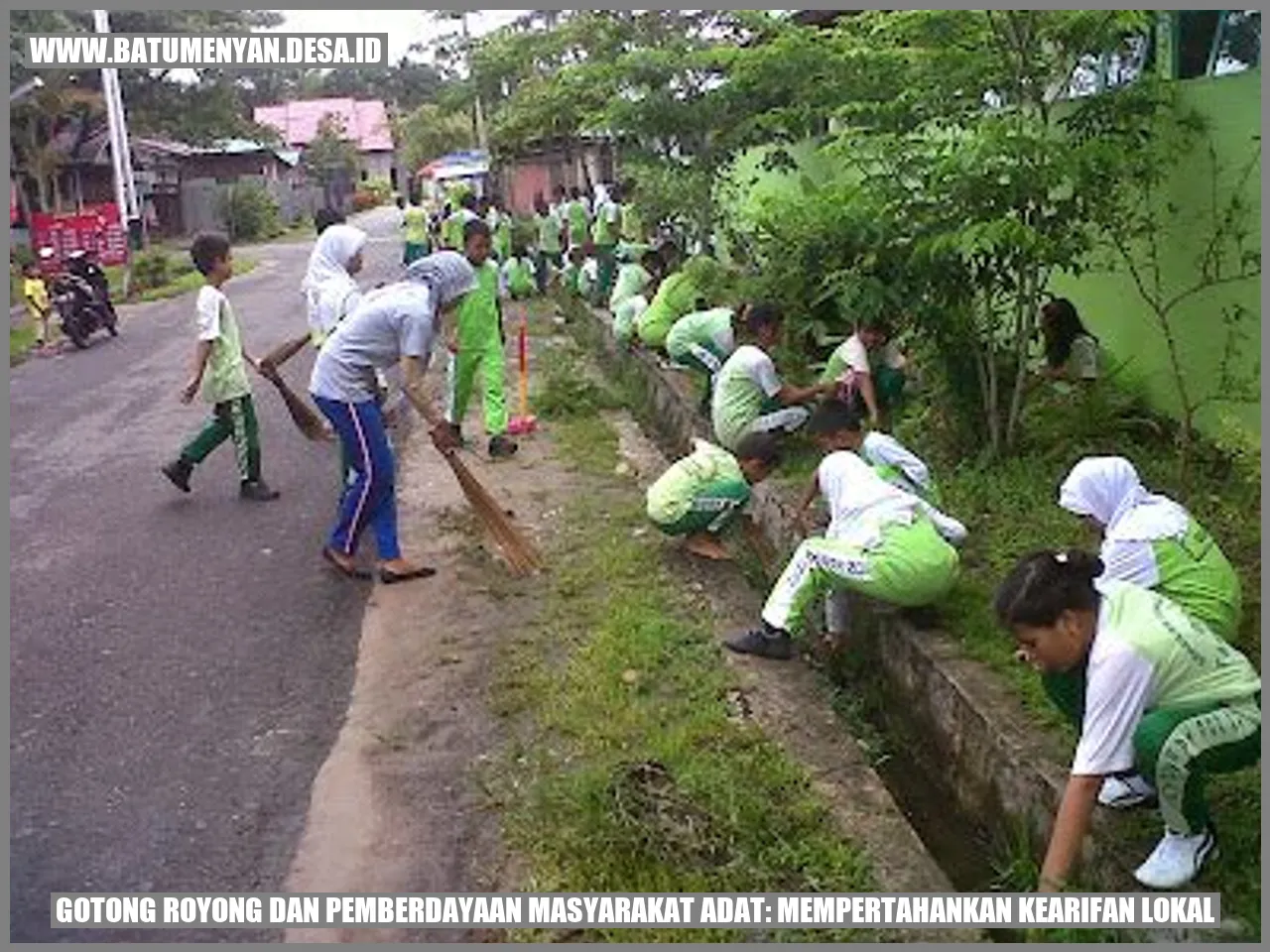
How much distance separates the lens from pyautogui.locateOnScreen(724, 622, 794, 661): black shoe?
513cm

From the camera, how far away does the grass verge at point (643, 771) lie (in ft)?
11.8

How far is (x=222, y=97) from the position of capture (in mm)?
36656

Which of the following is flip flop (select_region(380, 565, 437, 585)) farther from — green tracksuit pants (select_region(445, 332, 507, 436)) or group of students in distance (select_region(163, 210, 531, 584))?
green tracksuit pants (select_region(445, 332, 507, 436))

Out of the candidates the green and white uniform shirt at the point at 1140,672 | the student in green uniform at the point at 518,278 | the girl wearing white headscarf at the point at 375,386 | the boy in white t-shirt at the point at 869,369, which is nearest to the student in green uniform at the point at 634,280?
the boy in white t-shirt at the point at 869,369

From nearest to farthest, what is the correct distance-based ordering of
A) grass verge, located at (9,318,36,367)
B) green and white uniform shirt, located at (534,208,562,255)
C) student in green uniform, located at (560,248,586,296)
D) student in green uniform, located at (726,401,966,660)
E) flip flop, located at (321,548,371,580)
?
1. student in green uniform, located at (726,401,966,660)
2. flip flop, located at (321,548,371,580)
3. grass verge, located at (9,318,36,367)
4. student in green uniform, located at (560,248,586,296)
5. green and white uniform shirt, located at (534,208,562,255)

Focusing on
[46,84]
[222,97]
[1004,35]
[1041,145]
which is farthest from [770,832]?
[222,97]

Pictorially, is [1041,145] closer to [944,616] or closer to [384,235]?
[944,616]

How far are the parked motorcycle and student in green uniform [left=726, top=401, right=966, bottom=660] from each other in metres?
13.6

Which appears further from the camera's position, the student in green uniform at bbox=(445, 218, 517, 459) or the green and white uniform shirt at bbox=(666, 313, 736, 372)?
the student in green uniform at bbox=(445, 218, 517, 459)

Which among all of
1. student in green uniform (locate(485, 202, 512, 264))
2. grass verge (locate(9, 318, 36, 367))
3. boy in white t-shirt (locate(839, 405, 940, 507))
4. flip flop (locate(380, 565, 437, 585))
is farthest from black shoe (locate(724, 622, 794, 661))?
student in green uniform (locate(485, 202, 512, 264))

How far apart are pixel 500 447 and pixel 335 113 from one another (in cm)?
5365

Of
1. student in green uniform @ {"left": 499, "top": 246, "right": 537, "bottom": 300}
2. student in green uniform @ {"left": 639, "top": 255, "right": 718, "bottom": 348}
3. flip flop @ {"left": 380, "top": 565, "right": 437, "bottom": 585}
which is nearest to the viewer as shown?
flip flop @ {"left": 380, "top": 565, "right": 437, "bottom": 585}

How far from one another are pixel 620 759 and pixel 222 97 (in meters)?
36.2
